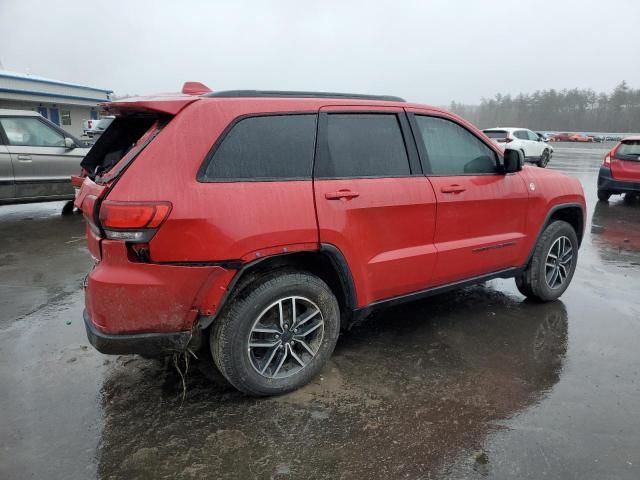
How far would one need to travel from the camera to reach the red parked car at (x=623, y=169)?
1012 cm

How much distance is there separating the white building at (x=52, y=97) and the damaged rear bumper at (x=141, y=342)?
23.8 meters

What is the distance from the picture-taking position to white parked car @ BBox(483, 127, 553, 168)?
19547 mm

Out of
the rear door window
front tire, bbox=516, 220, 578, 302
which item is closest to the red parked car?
front tire, bbox=516, 220, 578, 302

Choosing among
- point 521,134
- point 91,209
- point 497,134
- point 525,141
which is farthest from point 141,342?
point 521,134

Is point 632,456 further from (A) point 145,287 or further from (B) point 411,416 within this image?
(A) point 145,287

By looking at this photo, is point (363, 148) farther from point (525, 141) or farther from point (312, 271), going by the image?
point (525, 141)

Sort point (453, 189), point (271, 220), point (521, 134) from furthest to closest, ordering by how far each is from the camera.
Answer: point (521, 134), point (453, 189), point (271, 220)

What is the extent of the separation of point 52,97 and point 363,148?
32139mm

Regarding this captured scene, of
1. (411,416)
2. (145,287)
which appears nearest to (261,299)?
(145,287)

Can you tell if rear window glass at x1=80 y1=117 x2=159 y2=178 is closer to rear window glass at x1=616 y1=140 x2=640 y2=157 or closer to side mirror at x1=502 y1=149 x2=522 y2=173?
side mirror at x1=502 y1=149 x2=522 y2=173

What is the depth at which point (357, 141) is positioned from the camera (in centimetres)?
321

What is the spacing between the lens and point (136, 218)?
246 centimetres

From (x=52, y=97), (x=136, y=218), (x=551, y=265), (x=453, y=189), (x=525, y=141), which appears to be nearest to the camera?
(x=136, y=218)

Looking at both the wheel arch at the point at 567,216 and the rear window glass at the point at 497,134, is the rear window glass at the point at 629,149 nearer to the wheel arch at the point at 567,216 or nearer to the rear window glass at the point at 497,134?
the wheel arch at the point at 567,216
